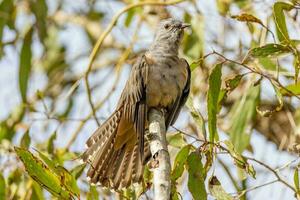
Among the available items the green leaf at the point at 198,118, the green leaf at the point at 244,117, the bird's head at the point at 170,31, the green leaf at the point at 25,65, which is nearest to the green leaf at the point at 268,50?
the green leaf at the point at 198,118

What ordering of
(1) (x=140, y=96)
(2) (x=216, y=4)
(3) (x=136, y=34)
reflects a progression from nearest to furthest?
(1) (x=140, y=96), (2) (x=216, y=4), (3) (x=136, y=34)

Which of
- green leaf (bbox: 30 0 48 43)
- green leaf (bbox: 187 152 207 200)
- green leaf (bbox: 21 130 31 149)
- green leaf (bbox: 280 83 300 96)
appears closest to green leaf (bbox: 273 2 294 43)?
green leaf (bbox: 280 83 300 96)

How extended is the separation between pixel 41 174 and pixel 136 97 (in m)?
1.09

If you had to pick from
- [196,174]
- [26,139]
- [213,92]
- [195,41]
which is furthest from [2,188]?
[195,41]

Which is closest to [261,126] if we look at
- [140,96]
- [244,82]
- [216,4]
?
[244,82]

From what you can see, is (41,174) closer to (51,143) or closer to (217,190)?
(217,190)

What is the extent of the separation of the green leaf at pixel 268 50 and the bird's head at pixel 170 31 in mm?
A: 1307

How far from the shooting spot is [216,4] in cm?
609

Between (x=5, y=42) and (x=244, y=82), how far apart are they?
6.28 feet

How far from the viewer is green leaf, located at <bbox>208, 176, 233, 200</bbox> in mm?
3930

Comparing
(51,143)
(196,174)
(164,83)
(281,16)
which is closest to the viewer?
(196,174)

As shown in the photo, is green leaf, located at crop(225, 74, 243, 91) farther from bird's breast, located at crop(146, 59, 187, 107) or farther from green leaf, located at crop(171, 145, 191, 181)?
bird's breast, located at crop(146, 59, 187, 107)

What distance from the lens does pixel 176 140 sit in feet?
15.2

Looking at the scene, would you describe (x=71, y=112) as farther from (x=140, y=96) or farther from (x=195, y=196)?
(x=195, y=196)
